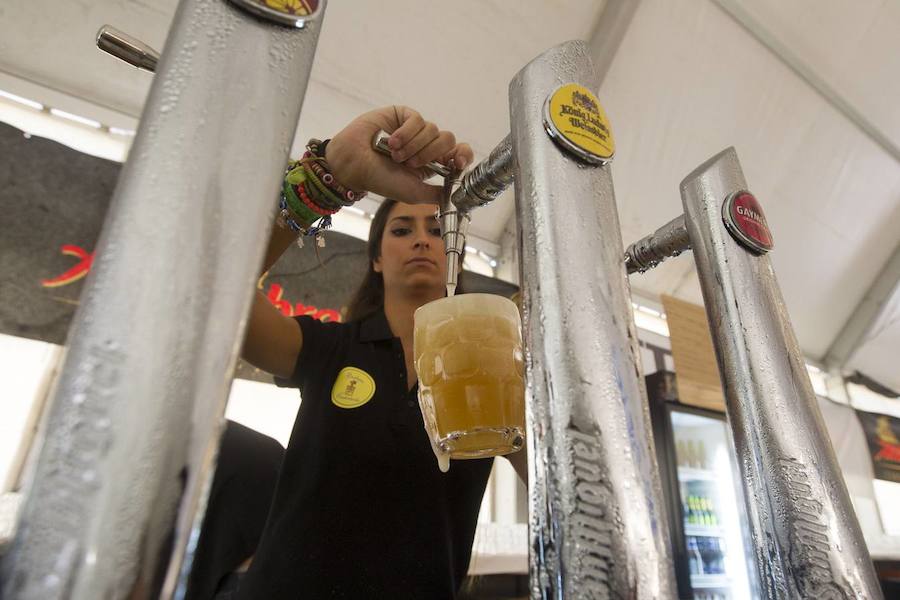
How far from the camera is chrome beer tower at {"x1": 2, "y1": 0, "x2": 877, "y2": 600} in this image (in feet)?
0.49

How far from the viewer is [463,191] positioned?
43 centimetres

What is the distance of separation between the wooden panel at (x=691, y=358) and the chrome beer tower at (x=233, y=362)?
7.92 ft

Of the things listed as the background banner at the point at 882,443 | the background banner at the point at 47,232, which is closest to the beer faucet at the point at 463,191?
the background banner at the point at 47,232

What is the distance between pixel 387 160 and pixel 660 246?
0.30 meters

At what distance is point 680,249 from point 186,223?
429 millimetres

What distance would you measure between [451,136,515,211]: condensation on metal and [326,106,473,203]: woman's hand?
0.39 feet

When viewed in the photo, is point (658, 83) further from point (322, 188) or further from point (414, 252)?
point (322, 188)

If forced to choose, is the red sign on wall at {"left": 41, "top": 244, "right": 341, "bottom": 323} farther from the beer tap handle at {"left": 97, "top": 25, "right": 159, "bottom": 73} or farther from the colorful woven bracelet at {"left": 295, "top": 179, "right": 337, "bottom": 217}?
the beer tap handle at {"left": 97, "top": 25, "right": 159, "bottom": 73}

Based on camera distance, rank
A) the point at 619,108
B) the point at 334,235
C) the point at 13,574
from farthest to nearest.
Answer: the point at 619,108 < the point at 334,235 < the point at 13,574

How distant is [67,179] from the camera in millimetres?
1956

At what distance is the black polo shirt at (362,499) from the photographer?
2.33 ft

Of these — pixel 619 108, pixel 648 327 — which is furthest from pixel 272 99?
pixel 648 327

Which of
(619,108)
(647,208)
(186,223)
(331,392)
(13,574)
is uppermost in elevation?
(619,108)

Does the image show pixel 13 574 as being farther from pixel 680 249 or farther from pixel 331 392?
pixel 331 392
